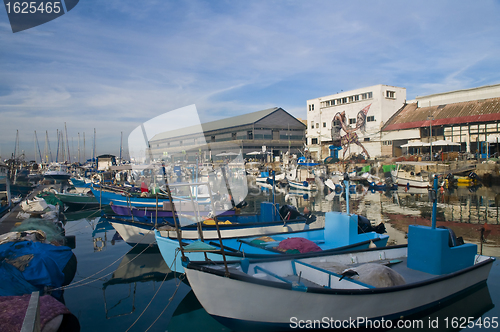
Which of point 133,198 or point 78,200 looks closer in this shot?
point 133,198

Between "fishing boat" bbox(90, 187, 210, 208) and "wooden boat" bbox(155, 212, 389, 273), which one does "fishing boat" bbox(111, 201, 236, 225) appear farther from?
"wooden boat" bbox(155, 212, 389, 273)

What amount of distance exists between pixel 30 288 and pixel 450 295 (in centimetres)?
942

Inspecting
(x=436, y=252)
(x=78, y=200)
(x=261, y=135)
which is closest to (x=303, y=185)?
(x=78, y=200)

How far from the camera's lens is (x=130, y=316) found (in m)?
7.24

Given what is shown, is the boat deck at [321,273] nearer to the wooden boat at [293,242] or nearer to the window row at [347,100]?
the wooden boat at [293,242]

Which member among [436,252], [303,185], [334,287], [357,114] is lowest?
[303,185]

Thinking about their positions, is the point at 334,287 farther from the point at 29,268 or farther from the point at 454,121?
the point at 454,121

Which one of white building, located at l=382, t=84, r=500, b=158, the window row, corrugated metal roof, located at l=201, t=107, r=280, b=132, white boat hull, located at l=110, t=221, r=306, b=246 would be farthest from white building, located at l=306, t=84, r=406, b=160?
white boat hull, located at l=110, t=221, r=306, b=246

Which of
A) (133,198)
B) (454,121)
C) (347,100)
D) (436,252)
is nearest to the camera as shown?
(436,252)

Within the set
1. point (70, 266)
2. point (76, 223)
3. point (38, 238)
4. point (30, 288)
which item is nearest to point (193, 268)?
point (30, 288)

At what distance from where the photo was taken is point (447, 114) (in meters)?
41.5

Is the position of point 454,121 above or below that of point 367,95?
below

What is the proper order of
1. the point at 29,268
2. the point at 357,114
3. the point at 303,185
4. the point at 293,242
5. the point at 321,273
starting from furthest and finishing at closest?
the point at 357,114 → the point at 303,185 → the point at 293,242 → the point at 29,268 → the point at 321,273

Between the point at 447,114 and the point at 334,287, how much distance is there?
43905 mm
